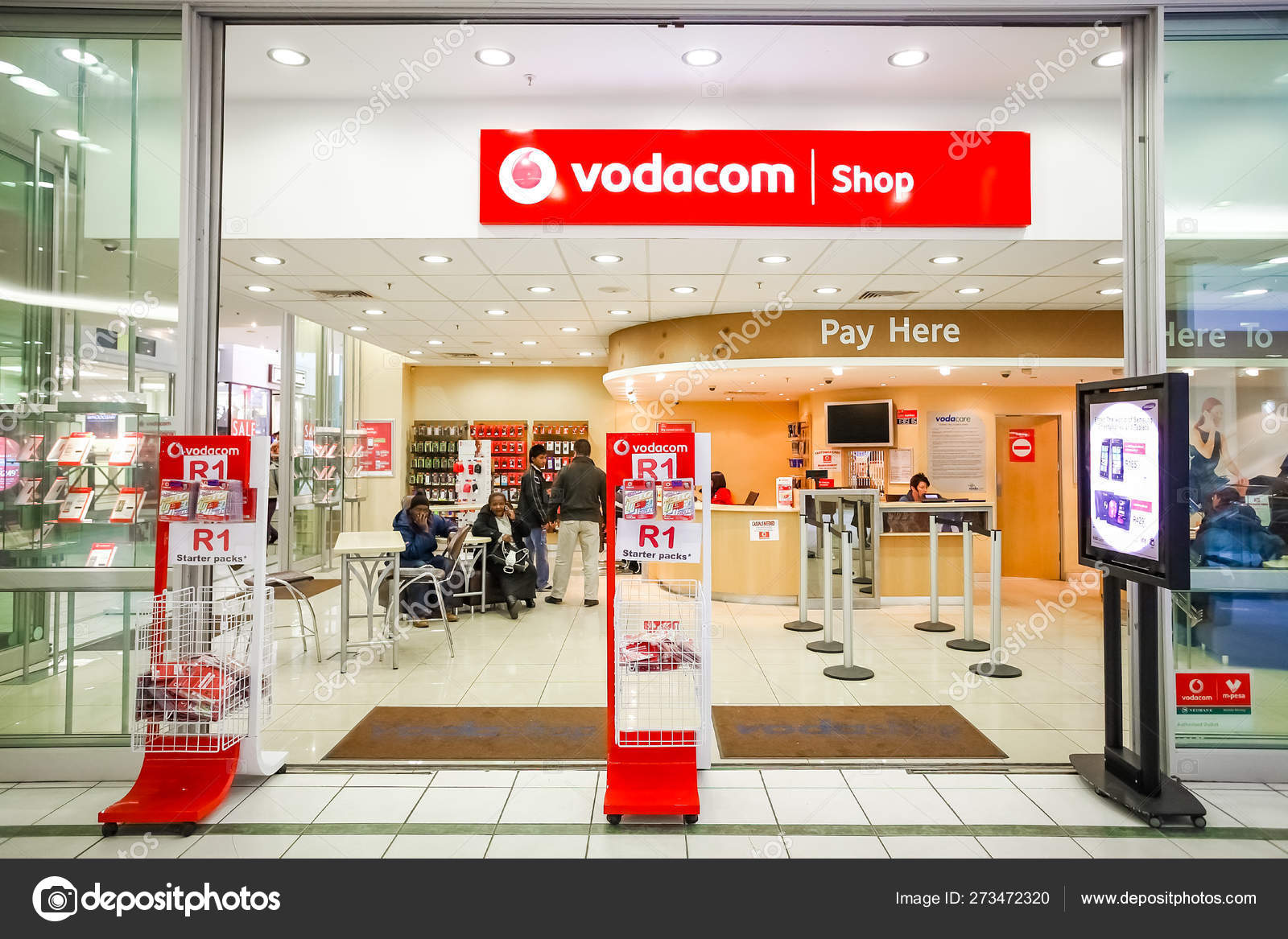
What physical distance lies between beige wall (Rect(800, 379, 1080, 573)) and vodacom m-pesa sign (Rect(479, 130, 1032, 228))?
5.04 meters

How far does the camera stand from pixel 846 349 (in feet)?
26.0

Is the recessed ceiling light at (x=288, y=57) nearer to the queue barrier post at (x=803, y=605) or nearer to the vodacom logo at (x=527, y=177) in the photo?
the vodacom logo at (x=527, y=177)

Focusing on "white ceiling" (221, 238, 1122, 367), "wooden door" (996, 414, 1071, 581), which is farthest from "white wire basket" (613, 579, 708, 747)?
"wooden door" (996, 414, 1071, 581)

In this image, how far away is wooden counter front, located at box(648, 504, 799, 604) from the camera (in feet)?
24.8

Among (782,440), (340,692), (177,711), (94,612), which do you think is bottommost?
(340,692)

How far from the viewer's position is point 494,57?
423 cm

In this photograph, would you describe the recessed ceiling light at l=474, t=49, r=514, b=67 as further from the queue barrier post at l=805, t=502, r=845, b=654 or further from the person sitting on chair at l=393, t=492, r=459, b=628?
the queue barrier post at l=805, t=502, r=845, b=654

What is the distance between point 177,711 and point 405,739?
1.15m

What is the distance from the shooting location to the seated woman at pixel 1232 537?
331 cm

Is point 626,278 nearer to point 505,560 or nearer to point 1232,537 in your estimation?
point 505,560

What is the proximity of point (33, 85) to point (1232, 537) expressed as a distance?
601 cm

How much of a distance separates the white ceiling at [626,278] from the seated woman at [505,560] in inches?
83.9
